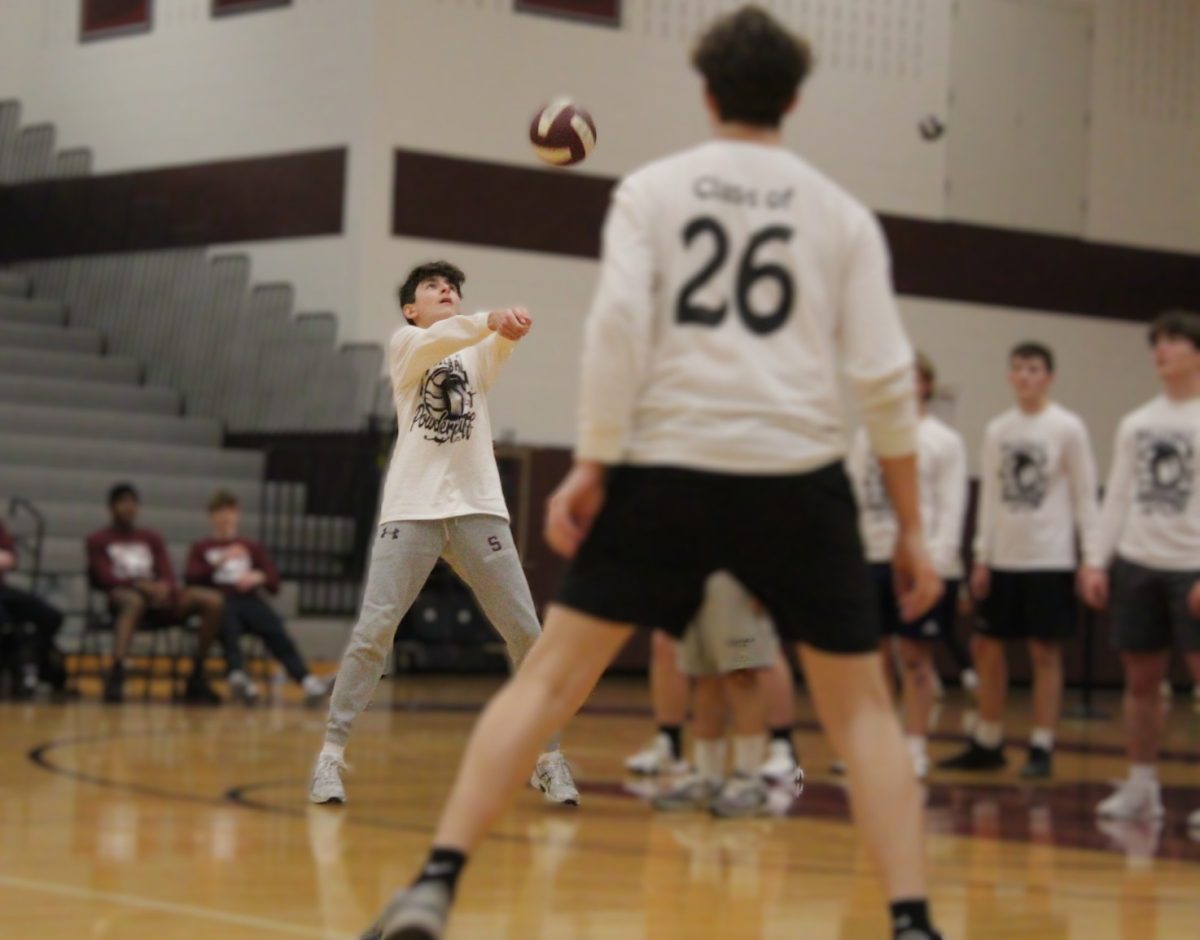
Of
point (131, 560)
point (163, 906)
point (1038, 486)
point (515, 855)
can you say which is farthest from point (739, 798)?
point (131, 560)

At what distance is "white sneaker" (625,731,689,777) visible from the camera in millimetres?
11422

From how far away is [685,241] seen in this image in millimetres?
4070

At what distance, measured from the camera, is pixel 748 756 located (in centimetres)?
991

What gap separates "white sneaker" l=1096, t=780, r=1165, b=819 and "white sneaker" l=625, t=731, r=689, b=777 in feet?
7.54

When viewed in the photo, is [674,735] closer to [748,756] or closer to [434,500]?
[748,756]

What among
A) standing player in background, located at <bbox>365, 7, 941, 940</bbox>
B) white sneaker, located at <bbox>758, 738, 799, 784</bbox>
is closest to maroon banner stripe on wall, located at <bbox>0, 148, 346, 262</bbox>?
white sneaker, located at <bbox>758, 738, 799, 784</bbox>

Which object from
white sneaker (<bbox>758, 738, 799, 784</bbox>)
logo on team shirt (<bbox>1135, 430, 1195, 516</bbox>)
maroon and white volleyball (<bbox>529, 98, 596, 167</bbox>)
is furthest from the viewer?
white sneaker (<bbox>758, 738, 799, 784</bbox>)

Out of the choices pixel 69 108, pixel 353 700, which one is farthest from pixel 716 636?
pixel 69 108

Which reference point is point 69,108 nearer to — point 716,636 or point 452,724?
point 452,724

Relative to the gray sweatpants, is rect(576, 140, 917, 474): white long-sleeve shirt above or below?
above

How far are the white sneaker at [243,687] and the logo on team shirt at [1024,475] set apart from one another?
6.07 metres

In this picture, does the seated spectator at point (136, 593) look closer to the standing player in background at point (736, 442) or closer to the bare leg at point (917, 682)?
the bare leg at point (917, 682)

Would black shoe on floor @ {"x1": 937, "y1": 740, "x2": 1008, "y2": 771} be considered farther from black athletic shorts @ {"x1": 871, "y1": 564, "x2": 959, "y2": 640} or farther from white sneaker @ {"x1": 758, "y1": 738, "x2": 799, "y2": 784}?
white sneaker @ {"x1": 758, "y1": 738, "x2": 799, "y2": 784}

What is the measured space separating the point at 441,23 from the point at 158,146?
3715 millimetres
